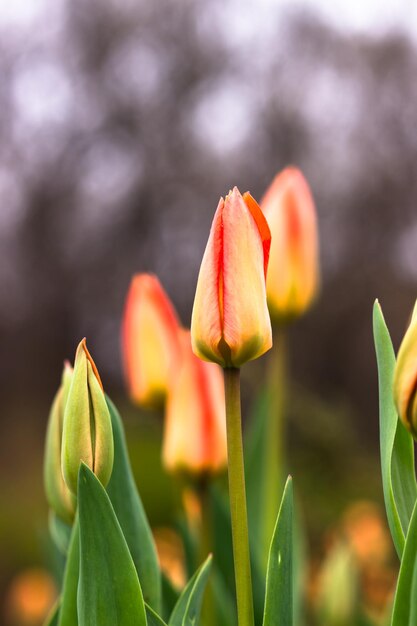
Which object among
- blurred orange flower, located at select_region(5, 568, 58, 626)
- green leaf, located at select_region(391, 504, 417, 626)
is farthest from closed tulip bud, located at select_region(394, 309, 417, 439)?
blurred orange flower, located at select_region(5, 568, 58, 626)

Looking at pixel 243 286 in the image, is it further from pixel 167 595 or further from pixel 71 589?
pixel 167 595

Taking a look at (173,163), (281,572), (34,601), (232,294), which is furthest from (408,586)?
(173,163)

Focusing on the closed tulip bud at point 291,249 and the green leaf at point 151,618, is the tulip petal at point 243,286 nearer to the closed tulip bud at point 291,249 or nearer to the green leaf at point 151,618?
the green leaf at point 151,618

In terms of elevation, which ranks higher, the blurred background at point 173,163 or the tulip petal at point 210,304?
the blurred background at point 173,163

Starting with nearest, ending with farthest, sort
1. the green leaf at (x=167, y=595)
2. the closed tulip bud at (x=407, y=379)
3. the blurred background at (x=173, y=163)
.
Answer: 1. the closed tulip bud at (x=407, y=379)
2. the green leaf at (x=167, y=595)
3. the blurred background at (x=173, y=163)

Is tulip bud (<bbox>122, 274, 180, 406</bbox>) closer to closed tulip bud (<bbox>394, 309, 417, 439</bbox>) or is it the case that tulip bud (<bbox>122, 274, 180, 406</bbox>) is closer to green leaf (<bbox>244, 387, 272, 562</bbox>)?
green leaf (<bbox>244, 387, 272, 562</bbox>)

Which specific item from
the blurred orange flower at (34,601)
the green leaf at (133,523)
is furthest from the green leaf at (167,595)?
the blurred orange flower at (34,601)

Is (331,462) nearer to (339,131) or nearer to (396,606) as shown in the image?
(339,131)

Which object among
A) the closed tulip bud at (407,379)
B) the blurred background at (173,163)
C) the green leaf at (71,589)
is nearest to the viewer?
the closed tulip bud at (407,379)

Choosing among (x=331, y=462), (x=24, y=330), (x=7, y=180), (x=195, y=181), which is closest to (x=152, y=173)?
(x=195, y=181)
